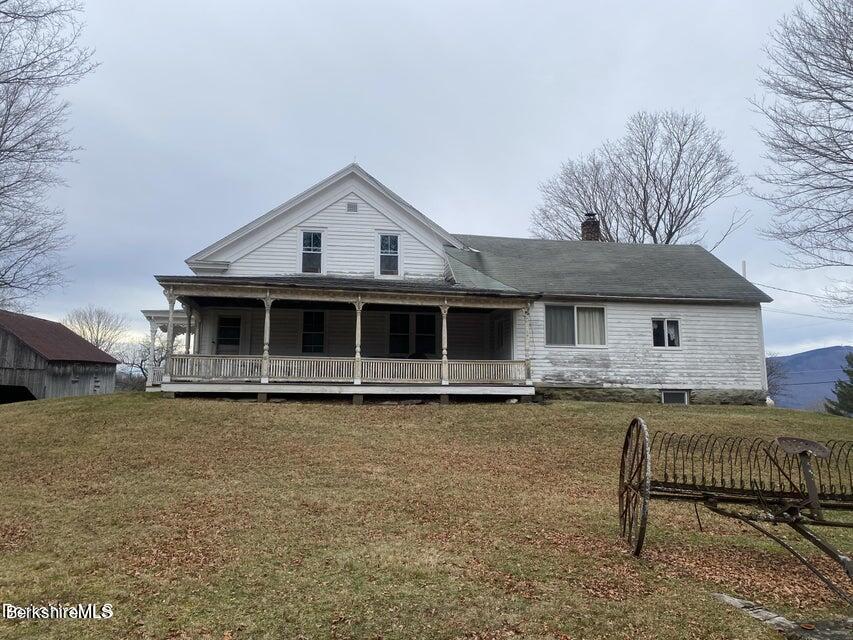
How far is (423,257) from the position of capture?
67.9ft

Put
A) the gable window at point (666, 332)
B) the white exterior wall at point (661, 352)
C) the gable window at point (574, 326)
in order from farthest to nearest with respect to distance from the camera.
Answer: the gable window at point (666, 332) < the gable window at point (574, 326) < the white exterior wall at point (661, 352)

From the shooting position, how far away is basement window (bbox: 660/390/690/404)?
1970 centimetres

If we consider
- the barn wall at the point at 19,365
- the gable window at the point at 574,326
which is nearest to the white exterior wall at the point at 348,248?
the gable window at the point at 574,326

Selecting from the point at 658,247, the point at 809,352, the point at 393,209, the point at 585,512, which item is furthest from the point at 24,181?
the point at 809,352

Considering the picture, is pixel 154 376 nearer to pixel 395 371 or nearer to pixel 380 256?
pixel 395 371

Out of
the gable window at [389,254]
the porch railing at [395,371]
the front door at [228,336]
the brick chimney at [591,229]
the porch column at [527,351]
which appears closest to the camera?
the porch railing at [395,371]

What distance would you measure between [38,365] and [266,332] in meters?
22.9

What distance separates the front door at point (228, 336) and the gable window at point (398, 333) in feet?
18.1

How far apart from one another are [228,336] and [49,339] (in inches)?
899

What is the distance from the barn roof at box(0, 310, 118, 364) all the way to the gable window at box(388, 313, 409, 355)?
76.9ft

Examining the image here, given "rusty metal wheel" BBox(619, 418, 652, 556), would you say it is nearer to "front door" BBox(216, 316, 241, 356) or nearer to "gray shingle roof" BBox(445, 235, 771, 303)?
"gray shingle roof" BBox(445, 235, 771, 303)

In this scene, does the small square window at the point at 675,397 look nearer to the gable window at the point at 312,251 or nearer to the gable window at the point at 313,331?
→ the gable window at the point at 313,331

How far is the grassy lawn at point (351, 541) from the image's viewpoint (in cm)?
497

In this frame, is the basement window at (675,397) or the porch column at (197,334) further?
the basement window at (675,397)
